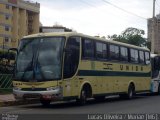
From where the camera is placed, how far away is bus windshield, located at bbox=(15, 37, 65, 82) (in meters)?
18.4

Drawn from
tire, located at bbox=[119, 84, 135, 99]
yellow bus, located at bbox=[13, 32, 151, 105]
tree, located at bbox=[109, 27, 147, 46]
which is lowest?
tire, located at bbox=[119, 84, 135, 99]

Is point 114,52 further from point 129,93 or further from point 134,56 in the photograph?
point 129,93

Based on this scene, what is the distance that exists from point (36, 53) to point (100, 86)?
459 cm

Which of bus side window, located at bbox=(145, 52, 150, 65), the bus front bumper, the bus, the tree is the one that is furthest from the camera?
the tree

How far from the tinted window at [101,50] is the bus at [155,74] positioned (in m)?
9.07

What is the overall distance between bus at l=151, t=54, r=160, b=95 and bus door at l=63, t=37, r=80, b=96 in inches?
479

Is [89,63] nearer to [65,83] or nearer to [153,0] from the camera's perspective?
[65,83]

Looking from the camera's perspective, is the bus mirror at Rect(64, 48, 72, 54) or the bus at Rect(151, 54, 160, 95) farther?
the bus at Rect(151, 54, 160, 95)

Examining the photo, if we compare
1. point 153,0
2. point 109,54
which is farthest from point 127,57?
point 153,0

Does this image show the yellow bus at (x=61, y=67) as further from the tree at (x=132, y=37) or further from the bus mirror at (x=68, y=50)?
the tree at (x=132, y=37)

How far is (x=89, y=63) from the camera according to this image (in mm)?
20641

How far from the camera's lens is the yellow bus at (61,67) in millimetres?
18344

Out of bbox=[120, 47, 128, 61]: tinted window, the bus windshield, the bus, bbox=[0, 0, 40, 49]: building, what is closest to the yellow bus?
the bus windshield

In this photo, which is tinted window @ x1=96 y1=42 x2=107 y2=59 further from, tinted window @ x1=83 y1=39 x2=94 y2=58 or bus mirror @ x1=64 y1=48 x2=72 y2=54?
bus mirror @ x1=64 y1=48 x2=72 y2=54
